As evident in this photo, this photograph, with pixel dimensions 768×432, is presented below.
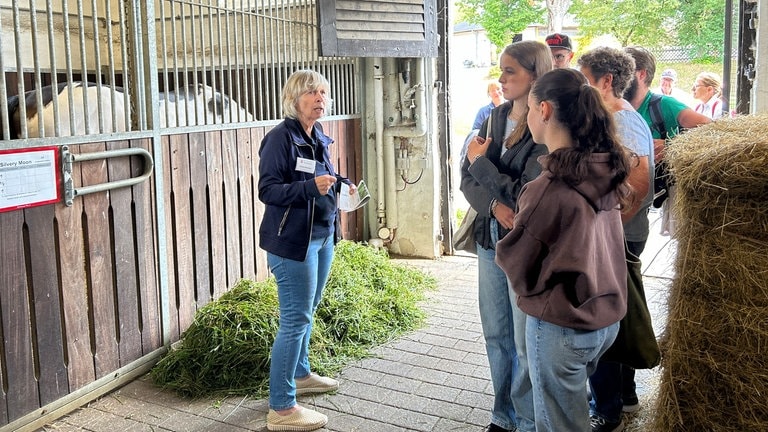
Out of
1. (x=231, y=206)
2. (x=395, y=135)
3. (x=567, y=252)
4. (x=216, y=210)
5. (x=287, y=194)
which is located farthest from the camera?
(x=395, y=135)

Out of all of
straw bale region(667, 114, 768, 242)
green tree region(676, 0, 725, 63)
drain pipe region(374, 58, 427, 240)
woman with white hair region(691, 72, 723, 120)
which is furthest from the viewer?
green tree region(676, 0, 725, 63)

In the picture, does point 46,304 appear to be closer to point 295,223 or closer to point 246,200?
point 295,223

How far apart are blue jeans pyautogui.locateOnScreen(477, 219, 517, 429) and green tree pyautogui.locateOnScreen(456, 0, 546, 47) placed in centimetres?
1510

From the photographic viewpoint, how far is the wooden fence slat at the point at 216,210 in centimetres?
403

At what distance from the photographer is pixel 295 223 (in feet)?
8.91

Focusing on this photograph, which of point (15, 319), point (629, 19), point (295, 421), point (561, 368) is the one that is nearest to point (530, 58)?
point (561, 368)

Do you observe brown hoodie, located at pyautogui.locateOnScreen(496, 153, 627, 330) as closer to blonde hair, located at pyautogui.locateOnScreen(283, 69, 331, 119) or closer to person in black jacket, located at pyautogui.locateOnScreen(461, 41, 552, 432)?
person in black jacket, located at pyautogui.locateOnScreen(461, 41, 552, 432)

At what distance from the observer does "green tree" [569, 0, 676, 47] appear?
1495cm

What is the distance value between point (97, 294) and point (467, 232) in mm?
1854

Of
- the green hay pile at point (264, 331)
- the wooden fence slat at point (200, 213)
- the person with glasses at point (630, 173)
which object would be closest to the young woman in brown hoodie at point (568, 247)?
the person with glasses at point (630, 173)

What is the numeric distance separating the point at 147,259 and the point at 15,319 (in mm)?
821

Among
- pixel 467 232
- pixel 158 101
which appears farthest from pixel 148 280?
pixel 467 232

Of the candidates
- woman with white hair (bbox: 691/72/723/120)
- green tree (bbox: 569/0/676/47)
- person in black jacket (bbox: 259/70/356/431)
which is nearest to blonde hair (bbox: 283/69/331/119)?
person in black jacket (bbox: 259/70/356/431)

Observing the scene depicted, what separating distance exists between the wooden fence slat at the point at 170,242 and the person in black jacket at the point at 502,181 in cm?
186
